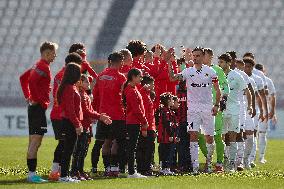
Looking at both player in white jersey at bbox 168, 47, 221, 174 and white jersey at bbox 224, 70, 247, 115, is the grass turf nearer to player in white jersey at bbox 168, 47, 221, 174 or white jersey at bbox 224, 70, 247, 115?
player in white jersey at bbox 168, 47, 221, 174

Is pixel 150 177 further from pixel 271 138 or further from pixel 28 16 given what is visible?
pixel 28 16

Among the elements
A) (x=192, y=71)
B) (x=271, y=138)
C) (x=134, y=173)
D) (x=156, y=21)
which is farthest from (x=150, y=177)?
(x=156, y=21)

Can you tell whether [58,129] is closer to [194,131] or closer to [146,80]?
[146,80]

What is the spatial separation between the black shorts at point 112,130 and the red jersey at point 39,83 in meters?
1.22

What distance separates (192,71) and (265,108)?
4.12m

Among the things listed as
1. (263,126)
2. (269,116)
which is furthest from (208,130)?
(263,126)

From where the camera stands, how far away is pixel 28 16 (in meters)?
32.6

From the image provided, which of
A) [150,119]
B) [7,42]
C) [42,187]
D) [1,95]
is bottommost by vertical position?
[42,187]

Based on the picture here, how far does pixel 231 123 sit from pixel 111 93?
2752mm

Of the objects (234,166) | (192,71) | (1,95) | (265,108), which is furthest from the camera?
(1,95)

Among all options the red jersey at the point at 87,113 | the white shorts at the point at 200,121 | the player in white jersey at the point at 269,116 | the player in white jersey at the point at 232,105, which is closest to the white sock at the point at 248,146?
the player in white jersey at the point at 232,105

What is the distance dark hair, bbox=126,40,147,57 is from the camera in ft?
39.2

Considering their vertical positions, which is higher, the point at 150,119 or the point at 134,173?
the point at 150,119

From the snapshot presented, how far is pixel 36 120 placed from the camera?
10.1m
